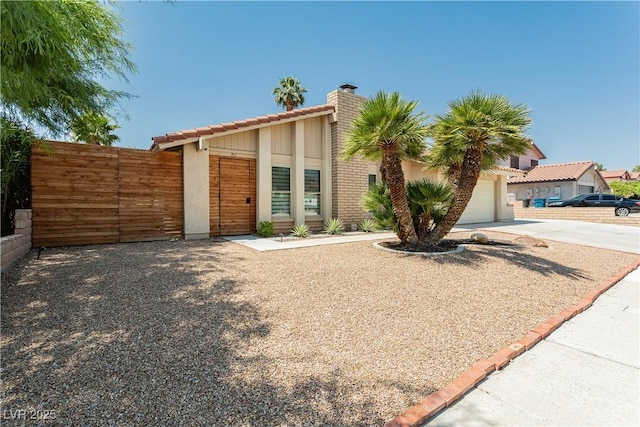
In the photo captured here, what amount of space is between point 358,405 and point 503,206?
810 inches

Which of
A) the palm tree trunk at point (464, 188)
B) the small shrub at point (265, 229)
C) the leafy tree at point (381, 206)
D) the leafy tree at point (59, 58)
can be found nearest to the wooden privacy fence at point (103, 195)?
the small shrub at point (265, 229)

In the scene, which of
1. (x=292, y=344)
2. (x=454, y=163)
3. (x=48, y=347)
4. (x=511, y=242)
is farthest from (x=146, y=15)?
(x=511, y=242)

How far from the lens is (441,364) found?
2.97 meters

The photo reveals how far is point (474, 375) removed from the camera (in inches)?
109

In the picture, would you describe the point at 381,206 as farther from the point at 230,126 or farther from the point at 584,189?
the point at 584,189

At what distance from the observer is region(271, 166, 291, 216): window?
459 inches

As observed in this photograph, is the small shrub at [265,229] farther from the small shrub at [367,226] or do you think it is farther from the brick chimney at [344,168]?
the small shrub at [367,226]

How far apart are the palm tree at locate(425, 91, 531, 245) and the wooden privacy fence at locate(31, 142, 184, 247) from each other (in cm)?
825

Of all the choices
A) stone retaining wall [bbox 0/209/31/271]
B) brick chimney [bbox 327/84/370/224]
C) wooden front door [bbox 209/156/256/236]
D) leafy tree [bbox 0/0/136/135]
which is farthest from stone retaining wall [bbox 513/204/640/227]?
stone retaining wall [bbox 0/209/31/271]

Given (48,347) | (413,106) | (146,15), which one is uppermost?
(146,15)

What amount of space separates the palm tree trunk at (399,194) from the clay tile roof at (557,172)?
91.0ft

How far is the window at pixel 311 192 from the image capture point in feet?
40.8

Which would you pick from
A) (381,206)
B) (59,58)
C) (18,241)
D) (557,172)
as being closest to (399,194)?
(381,206)

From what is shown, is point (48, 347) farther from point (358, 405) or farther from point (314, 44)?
point (314, 44)
